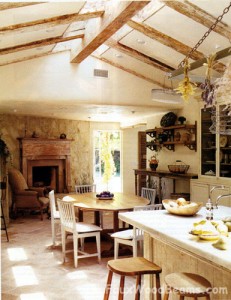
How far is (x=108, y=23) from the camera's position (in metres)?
4.02

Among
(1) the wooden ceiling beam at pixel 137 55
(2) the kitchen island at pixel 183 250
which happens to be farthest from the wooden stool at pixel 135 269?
(1) the wooden ceiling beam at pixel 137 55

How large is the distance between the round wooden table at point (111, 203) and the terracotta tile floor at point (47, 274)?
25.2 inches

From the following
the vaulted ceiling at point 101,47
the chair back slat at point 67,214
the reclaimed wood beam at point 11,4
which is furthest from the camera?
the chair back slat at point 67,214

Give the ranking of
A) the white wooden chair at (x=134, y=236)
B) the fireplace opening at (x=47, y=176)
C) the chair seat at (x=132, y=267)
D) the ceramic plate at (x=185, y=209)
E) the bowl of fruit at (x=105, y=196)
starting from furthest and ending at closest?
1. the fireplace opening at (x=47, y=176)
2. the bowl of fruit at (x=105, y=196)
3. the white wooden chair at (x=134, y=236)
4. the ceramic plate at (x=185, y=209)
5. the chair seat at (x=132, y=267)

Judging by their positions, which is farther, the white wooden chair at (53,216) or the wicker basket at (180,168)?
the wicker basket at (180,168)

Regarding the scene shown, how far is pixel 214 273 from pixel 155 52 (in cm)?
438

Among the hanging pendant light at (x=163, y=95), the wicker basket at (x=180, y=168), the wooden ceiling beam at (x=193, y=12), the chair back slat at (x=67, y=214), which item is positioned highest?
the wooden ceiling beam at (x=193, y=12)

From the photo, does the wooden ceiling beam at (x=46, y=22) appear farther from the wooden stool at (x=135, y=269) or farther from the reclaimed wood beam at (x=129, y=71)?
the wooden stool at (x=135, y=269)

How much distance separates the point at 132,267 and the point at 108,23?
2859 mm

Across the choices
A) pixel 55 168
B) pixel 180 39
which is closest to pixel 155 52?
pixel 180 39

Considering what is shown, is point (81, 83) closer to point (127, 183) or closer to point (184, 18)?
point (184, 18)

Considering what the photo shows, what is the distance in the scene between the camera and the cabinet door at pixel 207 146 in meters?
5.86

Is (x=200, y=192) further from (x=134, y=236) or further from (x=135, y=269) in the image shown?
(x=135, y=269)

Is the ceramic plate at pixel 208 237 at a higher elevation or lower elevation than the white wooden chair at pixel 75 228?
higher
